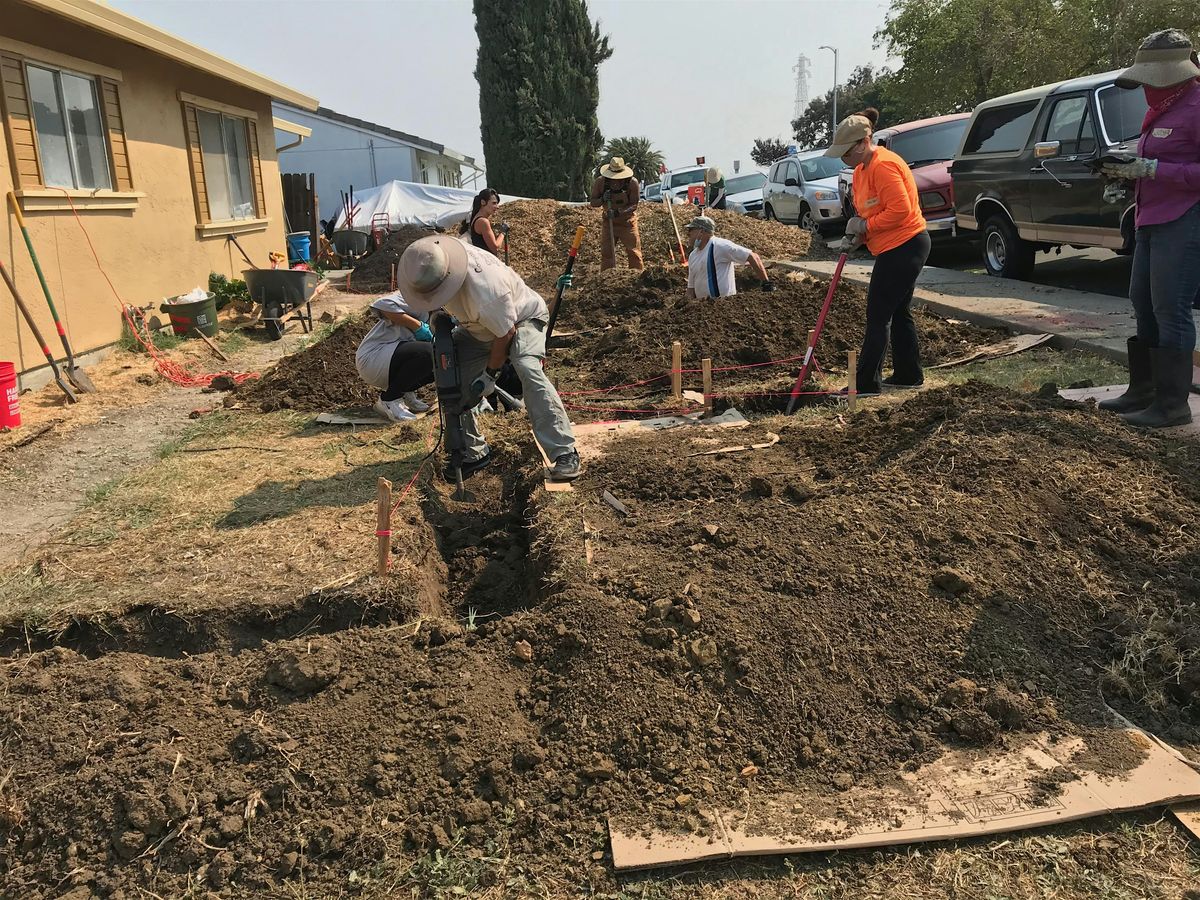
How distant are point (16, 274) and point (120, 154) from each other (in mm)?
2626

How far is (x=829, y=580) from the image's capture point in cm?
332

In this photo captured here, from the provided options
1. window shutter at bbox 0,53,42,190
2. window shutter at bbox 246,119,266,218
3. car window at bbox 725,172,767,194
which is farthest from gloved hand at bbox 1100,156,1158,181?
car window at bbox 725,172,767,194

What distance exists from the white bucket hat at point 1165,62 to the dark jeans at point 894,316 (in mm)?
1606

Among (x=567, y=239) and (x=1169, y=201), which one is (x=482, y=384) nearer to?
(x=1169, y=201)

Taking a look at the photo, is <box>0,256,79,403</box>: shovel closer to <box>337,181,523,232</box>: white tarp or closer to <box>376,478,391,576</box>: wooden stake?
<box>376,478,391,576</box>: wooden stake

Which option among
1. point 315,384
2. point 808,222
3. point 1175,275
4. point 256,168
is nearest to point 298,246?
point 256,168

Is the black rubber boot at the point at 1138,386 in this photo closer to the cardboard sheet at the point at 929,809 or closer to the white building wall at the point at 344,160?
the cardboard sheet at the point at 929,809

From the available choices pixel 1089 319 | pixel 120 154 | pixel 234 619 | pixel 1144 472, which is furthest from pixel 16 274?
pixel 1089 319

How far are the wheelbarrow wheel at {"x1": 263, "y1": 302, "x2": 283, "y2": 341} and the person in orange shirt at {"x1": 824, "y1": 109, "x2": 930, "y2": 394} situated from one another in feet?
24.9

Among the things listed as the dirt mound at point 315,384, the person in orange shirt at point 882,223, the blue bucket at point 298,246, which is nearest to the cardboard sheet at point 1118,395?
the person in orange shirt at point 882,223

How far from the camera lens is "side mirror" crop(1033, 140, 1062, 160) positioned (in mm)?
9109

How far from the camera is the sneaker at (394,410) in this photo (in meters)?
6.78

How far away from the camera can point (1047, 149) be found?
9141 millimetres

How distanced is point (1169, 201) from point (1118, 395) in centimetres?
121
